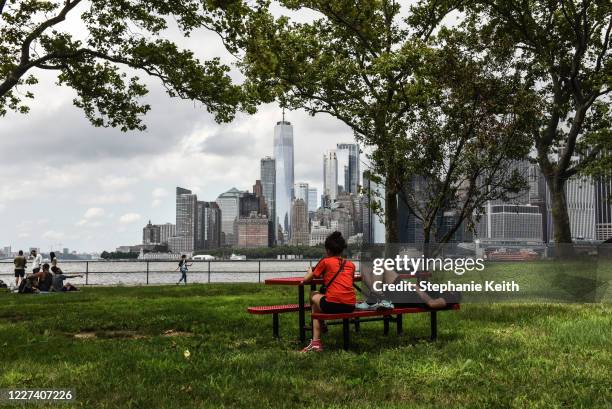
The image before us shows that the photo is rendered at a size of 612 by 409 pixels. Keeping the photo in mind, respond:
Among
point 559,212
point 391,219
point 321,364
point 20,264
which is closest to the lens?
point 321,364

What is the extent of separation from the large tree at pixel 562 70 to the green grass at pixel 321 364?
17.9 m

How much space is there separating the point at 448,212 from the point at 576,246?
366cm

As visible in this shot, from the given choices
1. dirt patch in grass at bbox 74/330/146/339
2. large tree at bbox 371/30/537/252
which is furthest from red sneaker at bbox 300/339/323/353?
large tree at bbox 371/30/537/252

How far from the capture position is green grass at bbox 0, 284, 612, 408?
18.3ft

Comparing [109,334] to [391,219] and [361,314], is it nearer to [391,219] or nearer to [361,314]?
[361,314]

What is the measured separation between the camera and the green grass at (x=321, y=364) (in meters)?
5.57

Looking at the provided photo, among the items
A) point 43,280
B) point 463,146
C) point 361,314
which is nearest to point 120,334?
point 361,314

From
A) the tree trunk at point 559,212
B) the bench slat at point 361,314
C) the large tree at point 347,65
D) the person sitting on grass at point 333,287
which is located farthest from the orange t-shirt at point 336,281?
the tree trunk at point 559,212

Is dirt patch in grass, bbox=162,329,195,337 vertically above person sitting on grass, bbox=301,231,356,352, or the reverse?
person sitting on grass, bbox=301,231,356,352

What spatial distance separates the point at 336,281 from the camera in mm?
8078

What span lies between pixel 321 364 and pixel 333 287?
4.31ft

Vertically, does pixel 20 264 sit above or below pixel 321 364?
above

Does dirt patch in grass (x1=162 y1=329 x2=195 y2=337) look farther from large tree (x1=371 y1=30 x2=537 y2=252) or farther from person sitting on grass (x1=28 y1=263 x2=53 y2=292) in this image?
person sitting on grass (x1=28 y1=263 x2=53 y2=292)

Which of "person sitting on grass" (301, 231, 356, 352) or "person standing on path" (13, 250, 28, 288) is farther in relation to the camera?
"person standing on path" (13, 250, 28, 288)
